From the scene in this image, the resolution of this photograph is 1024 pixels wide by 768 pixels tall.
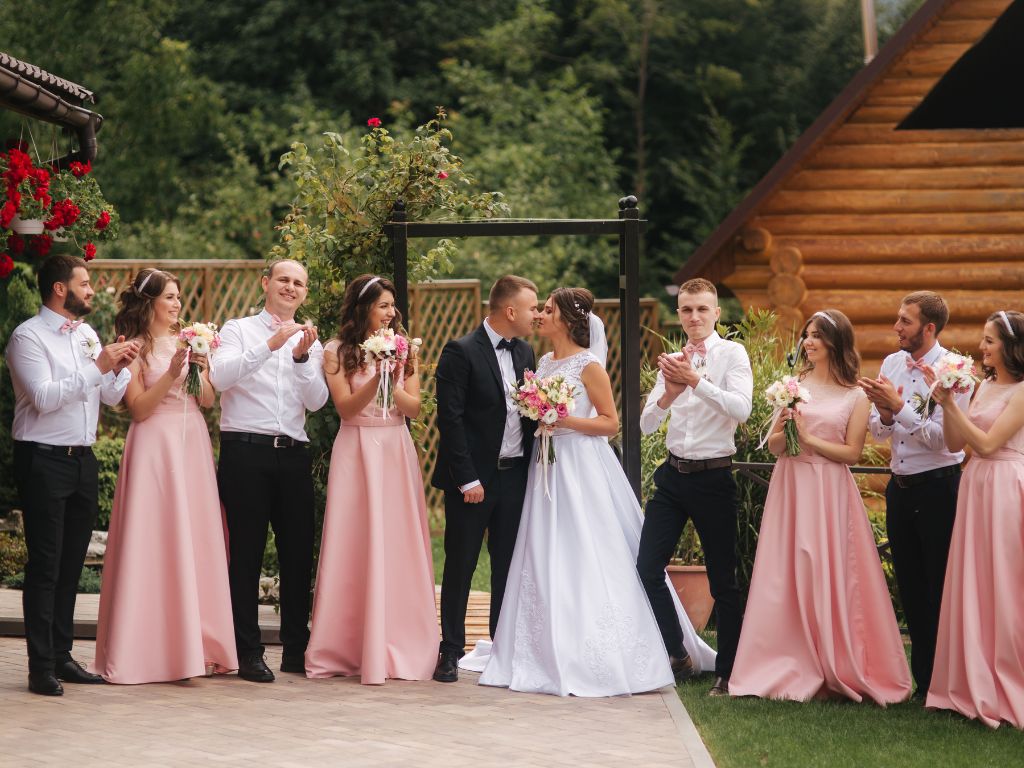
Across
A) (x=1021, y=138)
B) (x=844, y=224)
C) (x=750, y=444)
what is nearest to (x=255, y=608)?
(x=750, y=444)

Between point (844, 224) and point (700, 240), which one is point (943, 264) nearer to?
point (844, 224)

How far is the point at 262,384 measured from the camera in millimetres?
7371

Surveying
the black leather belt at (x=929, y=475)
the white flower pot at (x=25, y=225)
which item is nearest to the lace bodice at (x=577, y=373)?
the black leather belt at (x=929, y=475)

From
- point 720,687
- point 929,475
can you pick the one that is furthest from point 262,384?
point 929,475

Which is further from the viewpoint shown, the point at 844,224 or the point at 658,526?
the point at 844,224

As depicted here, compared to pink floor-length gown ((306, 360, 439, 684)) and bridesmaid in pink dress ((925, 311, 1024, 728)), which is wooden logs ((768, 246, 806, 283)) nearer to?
bridesmaid in pink dress ((925, 311, 1024, 728))

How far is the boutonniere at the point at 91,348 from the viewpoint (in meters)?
7.00

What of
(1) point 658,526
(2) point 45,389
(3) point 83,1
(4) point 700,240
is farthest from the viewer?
(4) point 700,240

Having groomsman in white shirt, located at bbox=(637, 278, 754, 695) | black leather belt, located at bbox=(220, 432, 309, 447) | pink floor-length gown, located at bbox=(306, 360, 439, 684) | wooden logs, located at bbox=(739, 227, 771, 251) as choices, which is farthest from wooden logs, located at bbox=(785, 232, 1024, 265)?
black leather belt, located at bbox=(220, 432, 309, 447)

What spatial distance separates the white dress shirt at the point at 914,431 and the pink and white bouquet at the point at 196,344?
335 centimetres

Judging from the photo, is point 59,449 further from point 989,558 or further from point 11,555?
point 11,555

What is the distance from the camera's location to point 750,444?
9.61 metres

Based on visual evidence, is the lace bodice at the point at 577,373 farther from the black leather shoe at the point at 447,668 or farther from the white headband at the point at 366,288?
the black leather shoe at the point at 447,668

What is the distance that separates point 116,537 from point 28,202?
5.67 ft
